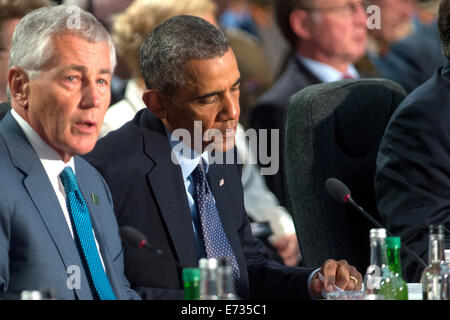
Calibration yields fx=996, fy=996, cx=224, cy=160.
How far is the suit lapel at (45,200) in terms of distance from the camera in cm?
218

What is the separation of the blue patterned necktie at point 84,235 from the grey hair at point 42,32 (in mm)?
259

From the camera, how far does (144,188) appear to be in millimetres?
2641

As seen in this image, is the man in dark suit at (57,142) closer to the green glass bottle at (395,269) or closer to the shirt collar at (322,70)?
the green glass bottle at (395,269)

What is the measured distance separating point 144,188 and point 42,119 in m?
0.46

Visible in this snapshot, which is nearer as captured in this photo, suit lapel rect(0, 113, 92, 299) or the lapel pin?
suit lapel rect(0, 113, 92, 299)

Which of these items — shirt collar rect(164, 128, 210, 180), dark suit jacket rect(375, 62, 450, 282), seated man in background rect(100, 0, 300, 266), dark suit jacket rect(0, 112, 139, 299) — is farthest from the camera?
seated man in background rect(100, 0, 300, 266)

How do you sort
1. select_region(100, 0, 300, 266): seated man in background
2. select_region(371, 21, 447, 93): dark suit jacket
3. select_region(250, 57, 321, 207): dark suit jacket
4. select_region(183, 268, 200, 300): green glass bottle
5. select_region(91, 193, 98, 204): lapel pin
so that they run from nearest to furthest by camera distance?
select_region(183, 268, 200, 300): green glass bottle < select_region(91, 193, 98, 204): lapel pin < select_region(100, 0, 300, 266): seated man in background < select_region(250, 57, 321, 207): dark suit jacket < select_region(371, 21, 447, 93): dark suit jacket

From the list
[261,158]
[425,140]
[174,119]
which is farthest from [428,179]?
[261,158]

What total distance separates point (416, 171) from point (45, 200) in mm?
1256

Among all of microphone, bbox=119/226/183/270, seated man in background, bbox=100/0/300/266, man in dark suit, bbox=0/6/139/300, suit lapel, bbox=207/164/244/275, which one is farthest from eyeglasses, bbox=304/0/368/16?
microphone, bbox=119/226/183/270

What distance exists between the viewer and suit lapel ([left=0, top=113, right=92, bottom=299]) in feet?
7.16

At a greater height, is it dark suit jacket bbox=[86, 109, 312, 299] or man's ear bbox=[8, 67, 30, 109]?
man's ear bbox=[8, 67, 30, 109]

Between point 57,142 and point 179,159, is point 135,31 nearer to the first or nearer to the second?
point 179,159

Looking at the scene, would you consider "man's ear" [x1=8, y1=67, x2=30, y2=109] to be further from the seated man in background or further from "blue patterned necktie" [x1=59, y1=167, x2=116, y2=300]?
the seated man in background
